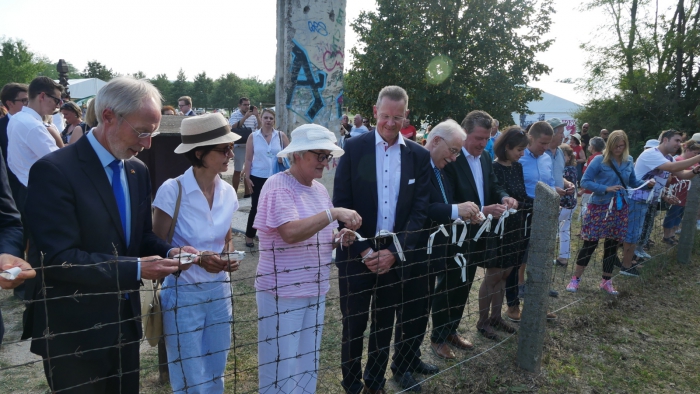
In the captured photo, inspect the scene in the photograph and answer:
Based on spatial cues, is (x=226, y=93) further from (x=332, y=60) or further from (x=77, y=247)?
(x=77, y=247)

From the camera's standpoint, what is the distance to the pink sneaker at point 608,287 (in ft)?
18.4

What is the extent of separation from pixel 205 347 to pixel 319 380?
127 cm

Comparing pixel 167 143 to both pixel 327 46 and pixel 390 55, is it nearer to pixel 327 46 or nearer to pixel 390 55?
pixel 327 46

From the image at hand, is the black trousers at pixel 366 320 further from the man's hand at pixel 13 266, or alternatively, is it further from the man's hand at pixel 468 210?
the man's hand at pixel 13 266

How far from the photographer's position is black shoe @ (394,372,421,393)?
135 inches

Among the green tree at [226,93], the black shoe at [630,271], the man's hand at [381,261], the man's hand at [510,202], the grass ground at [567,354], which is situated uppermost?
the green tree at [226,93]

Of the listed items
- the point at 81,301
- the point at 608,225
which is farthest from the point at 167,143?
the point at 608,225

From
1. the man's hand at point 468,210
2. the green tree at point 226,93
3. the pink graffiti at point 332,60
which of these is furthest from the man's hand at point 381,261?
the green tree at point 226,93

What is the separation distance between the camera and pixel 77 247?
1.82m

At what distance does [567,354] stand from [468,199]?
5.77 feet

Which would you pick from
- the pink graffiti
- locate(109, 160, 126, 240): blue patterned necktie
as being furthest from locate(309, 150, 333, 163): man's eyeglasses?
the pink graffiti

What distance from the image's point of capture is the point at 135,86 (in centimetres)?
201

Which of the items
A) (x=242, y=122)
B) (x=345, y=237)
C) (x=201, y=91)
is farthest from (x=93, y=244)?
(x=201, y=91)

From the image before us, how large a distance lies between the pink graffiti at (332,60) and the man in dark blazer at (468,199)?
2.07 meters
